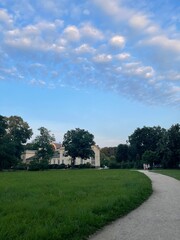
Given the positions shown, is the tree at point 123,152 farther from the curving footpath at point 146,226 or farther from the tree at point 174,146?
the curving footpath at point 146,226

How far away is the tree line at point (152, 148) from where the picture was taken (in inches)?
3105

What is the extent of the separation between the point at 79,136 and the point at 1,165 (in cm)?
3276

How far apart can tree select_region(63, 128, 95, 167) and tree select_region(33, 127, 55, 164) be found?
715 cm

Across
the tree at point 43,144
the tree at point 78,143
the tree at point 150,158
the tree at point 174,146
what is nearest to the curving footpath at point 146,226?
the tree at point 174,146

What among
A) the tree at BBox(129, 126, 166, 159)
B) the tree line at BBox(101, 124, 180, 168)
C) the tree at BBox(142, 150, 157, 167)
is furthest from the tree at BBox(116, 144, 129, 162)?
the tree at BBox(142, 150, 157, 167)

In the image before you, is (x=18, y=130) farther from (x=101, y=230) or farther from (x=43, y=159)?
(x=101, y=230)

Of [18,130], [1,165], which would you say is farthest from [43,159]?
[1,165]

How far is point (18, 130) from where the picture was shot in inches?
3366

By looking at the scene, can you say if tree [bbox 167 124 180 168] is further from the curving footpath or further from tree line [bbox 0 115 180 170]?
the curving footpath

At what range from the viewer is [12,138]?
8269 cm

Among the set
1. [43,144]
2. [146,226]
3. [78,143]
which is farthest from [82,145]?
[146,226]

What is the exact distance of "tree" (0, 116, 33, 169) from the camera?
228 ft

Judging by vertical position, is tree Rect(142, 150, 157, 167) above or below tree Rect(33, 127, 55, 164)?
below

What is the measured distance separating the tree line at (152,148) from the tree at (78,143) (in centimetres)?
796
